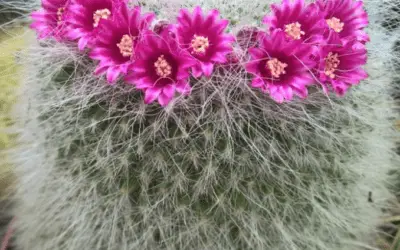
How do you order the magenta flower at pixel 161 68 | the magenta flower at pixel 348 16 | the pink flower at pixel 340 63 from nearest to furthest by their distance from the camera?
the magenta flower at pixel 161 68
the pink flower at pixel 340 63
the magenta flower at pixel 348 16

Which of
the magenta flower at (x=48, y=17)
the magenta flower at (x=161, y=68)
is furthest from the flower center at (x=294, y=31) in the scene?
the magenta flower at (x=48, y=17)

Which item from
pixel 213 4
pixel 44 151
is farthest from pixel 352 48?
pixel 44 151

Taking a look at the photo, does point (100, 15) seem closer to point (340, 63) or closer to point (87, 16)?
point (87, 16)

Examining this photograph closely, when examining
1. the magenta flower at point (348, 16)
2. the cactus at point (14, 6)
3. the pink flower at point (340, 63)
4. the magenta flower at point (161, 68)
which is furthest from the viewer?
the cactus at point (14, 6)

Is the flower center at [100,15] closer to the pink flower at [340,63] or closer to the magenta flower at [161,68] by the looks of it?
the magenta flower at [161,68]

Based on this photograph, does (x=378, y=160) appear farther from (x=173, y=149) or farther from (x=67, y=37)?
(x=67, y=37)

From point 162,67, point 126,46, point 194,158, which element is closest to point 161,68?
point 162,67

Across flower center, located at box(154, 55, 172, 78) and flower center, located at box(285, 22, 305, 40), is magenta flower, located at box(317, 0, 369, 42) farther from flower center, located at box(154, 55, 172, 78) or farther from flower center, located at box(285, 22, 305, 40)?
flower center, located at box(154, 55, 172, 78)
